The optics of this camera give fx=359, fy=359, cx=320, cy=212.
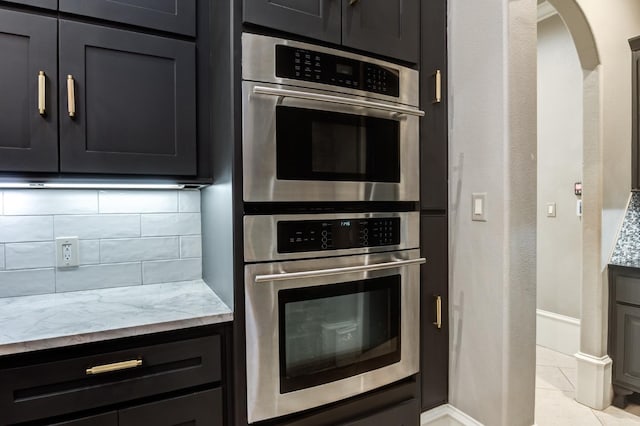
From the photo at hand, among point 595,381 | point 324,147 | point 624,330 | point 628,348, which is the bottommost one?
point 595,381

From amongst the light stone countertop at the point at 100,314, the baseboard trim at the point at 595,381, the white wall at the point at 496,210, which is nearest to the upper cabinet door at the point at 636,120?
the baseboard trim at the point at 595,381

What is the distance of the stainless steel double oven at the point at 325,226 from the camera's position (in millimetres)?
1235

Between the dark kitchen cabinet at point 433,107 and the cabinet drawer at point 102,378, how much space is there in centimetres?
113

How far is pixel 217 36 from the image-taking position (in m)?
1.39

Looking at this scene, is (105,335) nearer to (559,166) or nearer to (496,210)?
(496,210)

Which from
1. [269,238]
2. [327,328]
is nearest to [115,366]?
[269,238]

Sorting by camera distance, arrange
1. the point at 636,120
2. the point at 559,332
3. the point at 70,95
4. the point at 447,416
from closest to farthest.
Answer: the point at 70,95, the point at 447,416, the point at 636,120, the point at 559,332

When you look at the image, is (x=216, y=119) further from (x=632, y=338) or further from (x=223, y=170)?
(x=632, y=338)

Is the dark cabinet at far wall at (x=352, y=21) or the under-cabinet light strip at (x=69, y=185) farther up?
the dark cabinet at far wall at (x=352, y=21)

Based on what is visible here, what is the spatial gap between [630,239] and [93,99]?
10.4ft

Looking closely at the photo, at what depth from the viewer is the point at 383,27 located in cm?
152

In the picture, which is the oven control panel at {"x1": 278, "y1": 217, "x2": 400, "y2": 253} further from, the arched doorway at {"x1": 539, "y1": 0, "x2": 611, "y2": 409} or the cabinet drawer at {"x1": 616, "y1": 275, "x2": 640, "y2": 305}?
the cabinet drawer at {"x1": 616, "y1": 275, "x2": 640, "y2": 305}

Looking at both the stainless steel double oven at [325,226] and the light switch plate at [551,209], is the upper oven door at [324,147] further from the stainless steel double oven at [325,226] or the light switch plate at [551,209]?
the light switch plate at [551,209]

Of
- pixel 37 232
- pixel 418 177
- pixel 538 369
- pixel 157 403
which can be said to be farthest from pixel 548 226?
pixel 37 232
